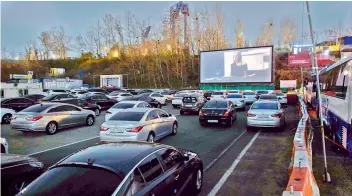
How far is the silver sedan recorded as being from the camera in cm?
1048

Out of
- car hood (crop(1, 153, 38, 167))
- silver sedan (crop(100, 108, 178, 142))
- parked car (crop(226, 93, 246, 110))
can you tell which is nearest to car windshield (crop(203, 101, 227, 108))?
silver sedan (crop(100, 108, 178, 142))

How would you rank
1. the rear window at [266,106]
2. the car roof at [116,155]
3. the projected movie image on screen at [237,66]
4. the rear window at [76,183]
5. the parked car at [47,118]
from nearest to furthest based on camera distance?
the rear window at [76,183] < the car roof at [116,155] < the parked car at [47,118] < the rear window at [266,106] < the projected movie image on screen at [237,66]

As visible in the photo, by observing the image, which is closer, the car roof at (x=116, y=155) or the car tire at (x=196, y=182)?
the car roof at (x=116, y=155)

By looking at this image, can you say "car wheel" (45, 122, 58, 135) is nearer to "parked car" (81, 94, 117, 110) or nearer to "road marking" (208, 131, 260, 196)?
"road marking" (208, 131, 260, 196)

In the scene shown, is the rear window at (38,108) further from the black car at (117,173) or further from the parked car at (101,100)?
the black car at (117,173)

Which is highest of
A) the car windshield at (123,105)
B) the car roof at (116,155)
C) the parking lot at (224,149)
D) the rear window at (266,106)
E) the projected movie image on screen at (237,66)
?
the projected movie image on screen at (237,66)

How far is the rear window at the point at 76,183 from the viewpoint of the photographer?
3.61 meters

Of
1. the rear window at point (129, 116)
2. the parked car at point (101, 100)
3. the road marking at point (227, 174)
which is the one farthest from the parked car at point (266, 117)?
the parked car at point (101, 100)

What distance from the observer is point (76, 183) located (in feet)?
12.3

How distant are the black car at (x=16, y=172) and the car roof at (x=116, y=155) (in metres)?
1.57

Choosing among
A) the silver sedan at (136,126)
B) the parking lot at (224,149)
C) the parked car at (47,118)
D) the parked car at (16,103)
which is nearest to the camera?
the parking lot at (224,149)

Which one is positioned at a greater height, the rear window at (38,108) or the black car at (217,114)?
the rear window at (38,108)

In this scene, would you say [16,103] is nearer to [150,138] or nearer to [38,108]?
[38,108]

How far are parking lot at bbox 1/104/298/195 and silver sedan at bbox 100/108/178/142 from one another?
0.74 metres
